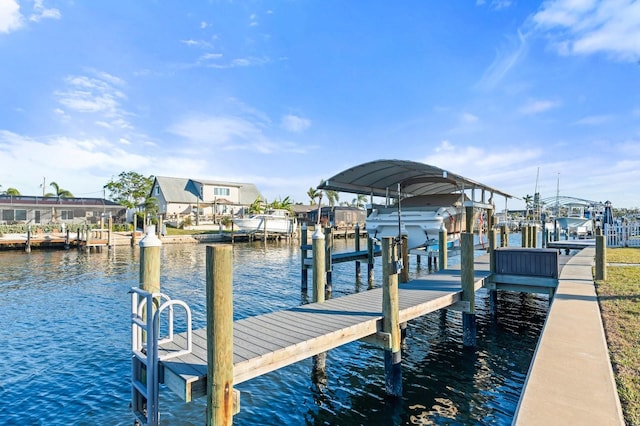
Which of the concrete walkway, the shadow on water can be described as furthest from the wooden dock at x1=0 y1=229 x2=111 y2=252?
the concrete walkway

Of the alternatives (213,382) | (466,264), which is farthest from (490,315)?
(213,382)

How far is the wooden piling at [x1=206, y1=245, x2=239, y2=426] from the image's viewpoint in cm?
412

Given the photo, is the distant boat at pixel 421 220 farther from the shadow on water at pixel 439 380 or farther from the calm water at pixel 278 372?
the shadow on water at pixel 439 380

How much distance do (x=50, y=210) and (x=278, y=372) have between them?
1714 inches

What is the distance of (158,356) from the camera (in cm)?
470

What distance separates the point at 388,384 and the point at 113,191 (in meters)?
61.4

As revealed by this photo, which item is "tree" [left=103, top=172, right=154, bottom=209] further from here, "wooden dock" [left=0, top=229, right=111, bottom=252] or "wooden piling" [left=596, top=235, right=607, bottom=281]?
"wooden piling" [left=596, top=235, right=607, bottom=281]

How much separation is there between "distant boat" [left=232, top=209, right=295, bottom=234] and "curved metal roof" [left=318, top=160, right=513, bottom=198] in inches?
974

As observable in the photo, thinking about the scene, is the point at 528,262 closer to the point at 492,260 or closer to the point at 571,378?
the point at 492,260

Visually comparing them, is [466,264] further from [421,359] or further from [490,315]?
[490,315]

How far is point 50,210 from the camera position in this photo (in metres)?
40.4

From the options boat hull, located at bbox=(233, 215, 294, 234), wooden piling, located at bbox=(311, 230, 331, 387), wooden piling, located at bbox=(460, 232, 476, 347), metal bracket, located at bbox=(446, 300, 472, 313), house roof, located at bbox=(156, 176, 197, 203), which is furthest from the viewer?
house roof, located at bbox=(156, 176, 197, 203)

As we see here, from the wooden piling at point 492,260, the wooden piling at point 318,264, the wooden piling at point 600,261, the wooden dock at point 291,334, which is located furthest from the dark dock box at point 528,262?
the wooden piling at point 318,264

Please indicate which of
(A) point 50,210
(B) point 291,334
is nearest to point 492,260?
(B) point 291,334
